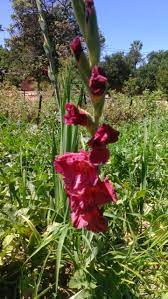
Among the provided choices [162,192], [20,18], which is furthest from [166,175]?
[20,18]

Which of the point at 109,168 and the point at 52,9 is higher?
the point at 52,9

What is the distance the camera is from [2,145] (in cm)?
360

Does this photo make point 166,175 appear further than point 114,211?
Yes

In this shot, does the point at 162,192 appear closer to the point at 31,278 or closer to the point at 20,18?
the point at 31,278

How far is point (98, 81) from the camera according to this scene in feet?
4.94

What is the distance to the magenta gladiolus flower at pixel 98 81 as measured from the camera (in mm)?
1498

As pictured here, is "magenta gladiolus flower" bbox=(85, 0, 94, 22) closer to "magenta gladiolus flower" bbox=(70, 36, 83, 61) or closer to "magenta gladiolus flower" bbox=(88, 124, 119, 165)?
"magenta gladiolus flower" bbox=(70, 36, 83, 61)

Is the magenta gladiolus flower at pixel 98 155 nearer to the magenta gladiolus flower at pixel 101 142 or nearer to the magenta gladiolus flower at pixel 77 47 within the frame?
the magenta gladiolus flower at pixel 101 142

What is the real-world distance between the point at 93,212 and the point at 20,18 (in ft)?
87.7

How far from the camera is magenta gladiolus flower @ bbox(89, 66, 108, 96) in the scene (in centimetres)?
150

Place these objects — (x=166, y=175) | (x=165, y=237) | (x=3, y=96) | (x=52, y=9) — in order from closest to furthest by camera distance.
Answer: (x=165, y=237)
(x=166, y=175)
(x=3, y=96)
(x=52, y=9)

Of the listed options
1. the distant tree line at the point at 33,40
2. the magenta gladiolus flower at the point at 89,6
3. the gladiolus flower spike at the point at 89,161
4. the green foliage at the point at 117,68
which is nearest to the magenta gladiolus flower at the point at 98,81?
the gladiolus flower spike at the point at 89,161

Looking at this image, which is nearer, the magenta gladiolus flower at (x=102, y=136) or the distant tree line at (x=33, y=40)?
the magenta gladiolus flower at (x=102, y=136)

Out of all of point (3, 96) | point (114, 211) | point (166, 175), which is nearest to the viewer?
point (114, 211)
